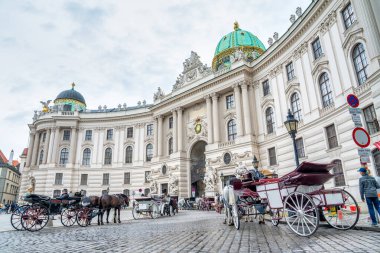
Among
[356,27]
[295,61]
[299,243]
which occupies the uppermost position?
[295,61]

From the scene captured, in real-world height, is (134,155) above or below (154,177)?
above

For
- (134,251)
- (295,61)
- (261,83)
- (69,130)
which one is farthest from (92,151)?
(134,251)

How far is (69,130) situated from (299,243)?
47.0m

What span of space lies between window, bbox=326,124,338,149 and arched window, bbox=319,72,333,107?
2049mm

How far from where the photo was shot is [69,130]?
45.7m

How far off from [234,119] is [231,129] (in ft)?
4.38

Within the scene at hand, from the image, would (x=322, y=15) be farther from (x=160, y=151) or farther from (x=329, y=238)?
(x=160, y=151)

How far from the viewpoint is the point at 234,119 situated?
3119 centimetres

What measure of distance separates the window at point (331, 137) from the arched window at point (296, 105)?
12.5 feet

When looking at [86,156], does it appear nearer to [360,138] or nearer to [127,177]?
[127,177]

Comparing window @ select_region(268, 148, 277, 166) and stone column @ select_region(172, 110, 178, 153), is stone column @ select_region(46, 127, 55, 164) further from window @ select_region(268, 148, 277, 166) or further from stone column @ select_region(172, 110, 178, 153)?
window @ select_region(268, 148, 277, 166)

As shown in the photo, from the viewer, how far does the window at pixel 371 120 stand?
15.0 m

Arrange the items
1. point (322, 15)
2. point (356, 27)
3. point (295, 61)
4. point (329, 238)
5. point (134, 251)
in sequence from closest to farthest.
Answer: point (134, 251) < point (329, 238) < point (356, 27) < point (322, 15) < point (295, 61)

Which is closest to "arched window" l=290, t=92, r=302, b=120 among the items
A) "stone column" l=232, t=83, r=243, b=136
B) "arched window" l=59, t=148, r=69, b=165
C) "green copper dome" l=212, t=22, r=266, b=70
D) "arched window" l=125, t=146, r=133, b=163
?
"stone column" l=232, t=83, r=243, b=136
